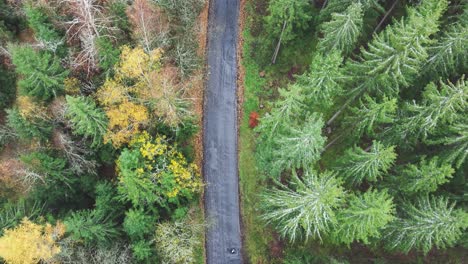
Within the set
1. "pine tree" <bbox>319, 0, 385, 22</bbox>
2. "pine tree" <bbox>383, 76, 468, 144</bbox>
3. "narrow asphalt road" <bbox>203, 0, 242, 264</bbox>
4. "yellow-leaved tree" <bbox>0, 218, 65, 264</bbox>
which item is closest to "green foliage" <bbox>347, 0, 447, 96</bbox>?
"pine tree" <bbox>383, 76, 468, 144</bbox>

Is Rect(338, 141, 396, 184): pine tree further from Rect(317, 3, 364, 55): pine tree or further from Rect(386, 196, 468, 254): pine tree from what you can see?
Rect(317, 3, 364, 55): pine tree

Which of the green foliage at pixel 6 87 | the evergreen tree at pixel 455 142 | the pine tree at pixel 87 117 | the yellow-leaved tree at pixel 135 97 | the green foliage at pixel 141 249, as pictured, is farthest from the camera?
the green foliage at pixel 6 87

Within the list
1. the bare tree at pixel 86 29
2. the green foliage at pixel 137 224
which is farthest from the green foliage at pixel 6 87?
the green foliage at pixel 137 224

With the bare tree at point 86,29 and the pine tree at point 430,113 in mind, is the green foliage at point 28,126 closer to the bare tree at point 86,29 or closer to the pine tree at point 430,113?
the bare tree at point 86,29

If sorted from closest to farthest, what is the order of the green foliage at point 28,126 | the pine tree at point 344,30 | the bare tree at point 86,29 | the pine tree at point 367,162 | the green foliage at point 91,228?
the pine tree at point 367,162 → the pine tree at point 344,30 → the green foliage at point 91,228 → the bare tree at point 86,29 → the green foliage at point 28,126

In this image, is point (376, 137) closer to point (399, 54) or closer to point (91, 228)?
point (399, 54)

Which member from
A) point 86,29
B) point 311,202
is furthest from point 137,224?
point 86,29

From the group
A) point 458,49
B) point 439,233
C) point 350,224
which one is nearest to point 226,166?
point 350,224
